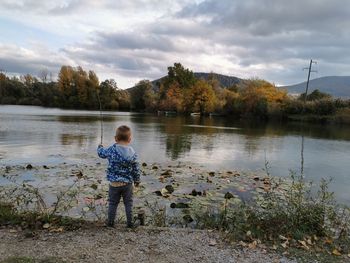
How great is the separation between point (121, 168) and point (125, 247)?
4.85 feet

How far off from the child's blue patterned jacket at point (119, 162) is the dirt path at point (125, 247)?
1.00 meters

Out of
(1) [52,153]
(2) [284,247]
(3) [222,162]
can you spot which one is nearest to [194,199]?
(2) [284,247]

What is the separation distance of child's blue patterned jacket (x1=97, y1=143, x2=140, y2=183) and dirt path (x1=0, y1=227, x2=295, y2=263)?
997 millimetres

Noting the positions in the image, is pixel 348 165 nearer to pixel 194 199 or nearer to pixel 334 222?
pixel 194 199

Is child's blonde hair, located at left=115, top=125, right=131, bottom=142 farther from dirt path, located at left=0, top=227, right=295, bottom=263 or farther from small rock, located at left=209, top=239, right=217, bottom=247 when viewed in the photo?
small rock, located at left=209, top=239, right=217, bottom=247

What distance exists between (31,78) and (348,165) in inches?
5669

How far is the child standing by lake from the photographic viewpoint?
22.2ft

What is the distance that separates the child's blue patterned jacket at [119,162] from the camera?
678 centimetres

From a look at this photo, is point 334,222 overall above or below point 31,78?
below

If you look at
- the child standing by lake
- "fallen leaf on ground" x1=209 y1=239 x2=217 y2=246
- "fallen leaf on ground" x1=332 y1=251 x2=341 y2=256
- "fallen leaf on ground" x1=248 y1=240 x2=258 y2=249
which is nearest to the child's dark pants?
the child standing by lake

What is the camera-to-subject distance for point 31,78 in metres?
147

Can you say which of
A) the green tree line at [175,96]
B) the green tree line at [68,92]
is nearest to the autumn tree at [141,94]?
the green tree line at [175,96]

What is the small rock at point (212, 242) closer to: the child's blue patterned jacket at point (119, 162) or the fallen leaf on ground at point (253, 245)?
the fallen leaf on ground at point (253, 245)

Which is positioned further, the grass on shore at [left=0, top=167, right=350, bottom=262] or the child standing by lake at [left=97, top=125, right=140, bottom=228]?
the child standing by lake at [left=97, top=125, right=140, bottom=228]
